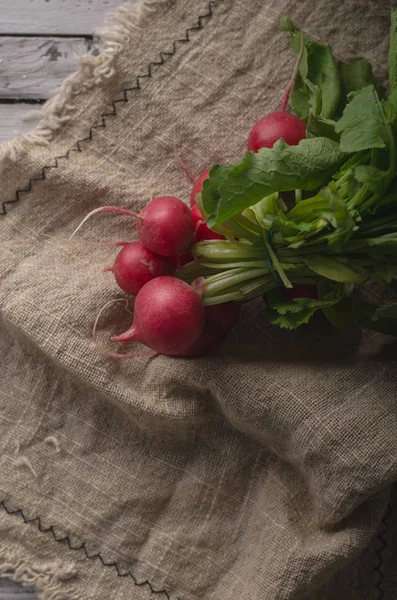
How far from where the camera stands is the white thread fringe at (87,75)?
121 cm

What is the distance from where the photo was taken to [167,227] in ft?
3.50

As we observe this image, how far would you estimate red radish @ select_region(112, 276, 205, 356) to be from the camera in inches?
41.3

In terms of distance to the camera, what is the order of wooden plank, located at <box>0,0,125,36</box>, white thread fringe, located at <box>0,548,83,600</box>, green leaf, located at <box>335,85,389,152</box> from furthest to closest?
wooden plank, located at <box>0,0,125,36</box> < white thread fringe, located at <box>0,548,83,600</box> < green leaf, located at <box>335,85,389,152</box>

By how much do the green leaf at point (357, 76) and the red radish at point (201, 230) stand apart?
32cm

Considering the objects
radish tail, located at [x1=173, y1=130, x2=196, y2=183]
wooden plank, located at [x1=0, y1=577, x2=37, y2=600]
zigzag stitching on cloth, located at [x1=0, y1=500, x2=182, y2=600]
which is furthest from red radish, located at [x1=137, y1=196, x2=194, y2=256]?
wooden plank, located at [x1=0, y1=577, x2=37, y2=600]

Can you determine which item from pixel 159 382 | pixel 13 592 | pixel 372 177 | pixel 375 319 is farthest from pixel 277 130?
pixel 13 592

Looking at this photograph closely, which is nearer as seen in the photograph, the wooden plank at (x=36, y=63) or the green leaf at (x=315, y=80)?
the green leaf at (x=315, y=80)

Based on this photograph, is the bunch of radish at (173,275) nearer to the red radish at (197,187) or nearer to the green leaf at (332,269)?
the red radish at (197,187)

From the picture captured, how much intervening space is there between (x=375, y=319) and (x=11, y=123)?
29.5 inches

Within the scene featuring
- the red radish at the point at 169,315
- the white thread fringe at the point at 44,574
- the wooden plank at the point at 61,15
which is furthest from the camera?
the wooden plank at the point at 61,15

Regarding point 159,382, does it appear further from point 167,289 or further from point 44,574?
point 44,574

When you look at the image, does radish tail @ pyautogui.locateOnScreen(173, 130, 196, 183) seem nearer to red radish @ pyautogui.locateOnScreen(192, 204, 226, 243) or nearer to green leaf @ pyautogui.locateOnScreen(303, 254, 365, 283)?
red radish @ pyautogui.locateOnScreen(192, 204, 226, 243)

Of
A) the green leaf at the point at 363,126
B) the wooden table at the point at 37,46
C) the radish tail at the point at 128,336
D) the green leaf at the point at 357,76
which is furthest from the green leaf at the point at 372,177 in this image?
the wooden table at the point at 37,46

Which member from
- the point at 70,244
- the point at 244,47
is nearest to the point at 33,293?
the point at 70,244
